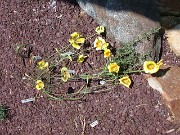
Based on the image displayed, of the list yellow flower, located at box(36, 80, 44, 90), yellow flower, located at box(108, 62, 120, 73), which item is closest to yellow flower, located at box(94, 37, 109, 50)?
yellow flower, located at box(108, 62, 120, 73)

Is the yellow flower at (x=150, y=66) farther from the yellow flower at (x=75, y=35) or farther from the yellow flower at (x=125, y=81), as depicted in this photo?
the yellow flower at (x=75, y=35)

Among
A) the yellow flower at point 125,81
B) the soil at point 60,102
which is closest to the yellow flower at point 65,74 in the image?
the soil at point 60,102

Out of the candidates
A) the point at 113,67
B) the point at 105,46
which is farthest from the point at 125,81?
the point at 105,46

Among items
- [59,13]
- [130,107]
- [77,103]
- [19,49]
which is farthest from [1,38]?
[130,107]

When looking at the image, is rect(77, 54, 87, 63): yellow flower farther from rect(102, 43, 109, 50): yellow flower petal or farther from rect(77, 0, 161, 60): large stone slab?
rect(77, 0, 161, 60): large stone slab

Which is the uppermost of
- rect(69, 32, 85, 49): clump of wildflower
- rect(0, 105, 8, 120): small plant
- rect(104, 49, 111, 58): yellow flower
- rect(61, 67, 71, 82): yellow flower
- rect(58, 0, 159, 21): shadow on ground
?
rect(58, 0, 159, 21): shadow on ground

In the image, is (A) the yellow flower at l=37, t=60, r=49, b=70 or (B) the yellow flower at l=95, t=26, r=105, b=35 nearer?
(A) the yellow flower at l=37, t=60, r=49, b=70
